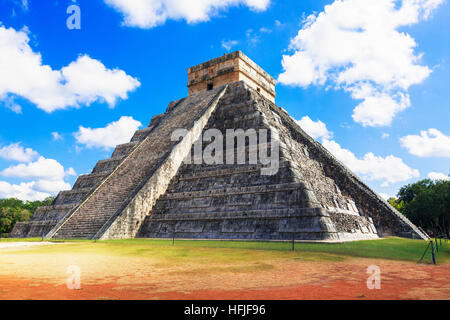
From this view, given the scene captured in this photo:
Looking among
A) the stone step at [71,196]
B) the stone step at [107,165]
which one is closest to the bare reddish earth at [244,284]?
the stone step at [71,196]

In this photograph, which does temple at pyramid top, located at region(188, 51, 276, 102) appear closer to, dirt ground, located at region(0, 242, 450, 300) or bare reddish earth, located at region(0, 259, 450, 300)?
dirt ground, located at region(0, 242, 450, 300)

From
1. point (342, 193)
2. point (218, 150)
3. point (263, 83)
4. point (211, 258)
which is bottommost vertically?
point (211, 258)

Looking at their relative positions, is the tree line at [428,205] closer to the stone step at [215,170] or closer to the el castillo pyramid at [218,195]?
the el castillo pyramid at [218,195]

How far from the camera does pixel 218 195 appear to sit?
11.9 m

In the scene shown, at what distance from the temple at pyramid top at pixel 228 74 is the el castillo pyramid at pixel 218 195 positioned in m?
1.78

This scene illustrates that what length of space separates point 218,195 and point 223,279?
291 inches

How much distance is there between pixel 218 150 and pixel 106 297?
11098 mm

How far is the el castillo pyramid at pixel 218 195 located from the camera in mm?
10359

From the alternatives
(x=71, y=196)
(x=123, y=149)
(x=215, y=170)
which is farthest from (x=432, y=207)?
(x=71, y=196)
